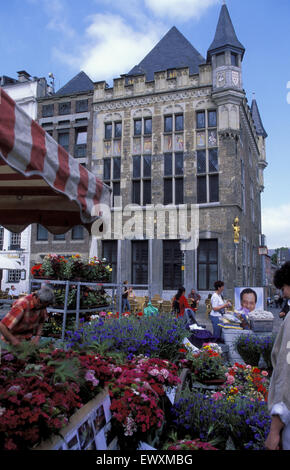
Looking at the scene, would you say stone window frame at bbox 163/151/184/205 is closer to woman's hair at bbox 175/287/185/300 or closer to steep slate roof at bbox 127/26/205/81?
steep slate roof at bbox 127/26/205/81

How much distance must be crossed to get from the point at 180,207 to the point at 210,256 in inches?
125

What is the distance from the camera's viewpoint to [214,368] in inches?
161

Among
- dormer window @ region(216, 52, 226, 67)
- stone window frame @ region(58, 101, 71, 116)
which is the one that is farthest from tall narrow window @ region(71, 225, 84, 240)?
dormer window @ region(216, 52, 226, 67)

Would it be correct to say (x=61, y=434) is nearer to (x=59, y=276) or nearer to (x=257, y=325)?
(x=59, y=276)

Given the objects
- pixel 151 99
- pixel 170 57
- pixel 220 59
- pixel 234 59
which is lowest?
pixel 151 99

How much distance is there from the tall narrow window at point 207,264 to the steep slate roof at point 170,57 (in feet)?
35.3

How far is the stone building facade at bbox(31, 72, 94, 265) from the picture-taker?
2078cm

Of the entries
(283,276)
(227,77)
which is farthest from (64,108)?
(283,276)

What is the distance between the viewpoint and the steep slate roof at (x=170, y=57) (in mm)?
20922

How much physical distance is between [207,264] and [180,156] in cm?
635

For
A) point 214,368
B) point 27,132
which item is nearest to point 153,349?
point 214,368

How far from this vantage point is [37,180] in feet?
10.2

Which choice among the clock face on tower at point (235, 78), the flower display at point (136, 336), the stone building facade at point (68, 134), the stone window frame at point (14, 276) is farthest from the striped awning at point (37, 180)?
the stone window frame at point (14, 276)

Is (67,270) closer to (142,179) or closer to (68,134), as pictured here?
(142,179)
